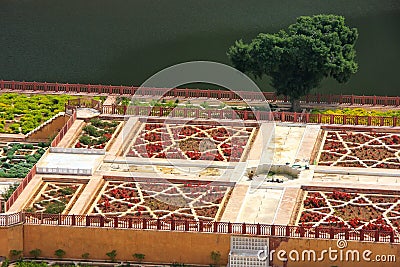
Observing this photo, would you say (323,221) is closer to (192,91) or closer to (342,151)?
(342,151)

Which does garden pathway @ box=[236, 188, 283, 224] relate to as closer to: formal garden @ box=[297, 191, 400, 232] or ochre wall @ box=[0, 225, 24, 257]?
formal garden @ box=[297, 191, 400, 232]

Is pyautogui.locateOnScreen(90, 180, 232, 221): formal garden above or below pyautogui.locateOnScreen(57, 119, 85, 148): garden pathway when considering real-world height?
below

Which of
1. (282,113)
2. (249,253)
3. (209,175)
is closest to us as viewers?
(249,253)

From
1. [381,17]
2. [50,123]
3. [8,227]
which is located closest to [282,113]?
[50,123]

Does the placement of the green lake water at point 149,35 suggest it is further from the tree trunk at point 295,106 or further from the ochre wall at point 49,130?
the ochre wall at point 49,130

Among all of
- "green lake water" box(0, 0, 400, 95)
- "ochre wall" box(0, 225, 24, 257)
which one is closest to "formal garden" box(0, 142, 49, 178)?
"ochre wall" box(0, 225, 24, 257)

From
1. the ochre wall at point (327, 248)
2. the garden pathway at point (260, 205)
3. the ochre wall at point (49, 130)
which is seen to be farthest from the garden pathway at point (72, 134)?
the ochre wall at point (327, 248)
